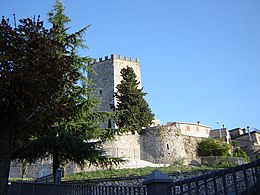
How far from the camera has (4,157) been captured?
6477 mm

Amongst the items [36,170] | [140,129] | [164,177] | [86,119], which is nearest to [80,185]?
[164,177]

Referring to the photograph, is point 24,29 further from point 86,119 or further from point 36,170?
point 36,170

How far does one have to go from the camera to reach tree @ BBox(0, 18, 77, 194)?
21.4 ft

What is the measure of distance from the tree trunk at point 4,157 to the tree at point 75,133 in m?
4.79

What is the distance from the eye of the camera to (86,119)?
13078 millimetres

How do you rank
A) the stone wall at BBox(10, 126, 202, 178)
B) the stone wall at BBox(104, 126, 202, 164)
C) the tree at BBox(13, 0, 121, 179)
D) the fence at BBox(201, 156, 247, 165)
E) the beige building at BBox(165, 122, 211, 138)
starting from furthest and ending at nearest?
the beige building at BBox(165, 122, 211, 138), the stone wall at BBox(104, 126, 202, 164), the stone wall at BBox(10, 126, 202, 178), the fence at BBox(201, 156, 247, 165), the tree at BBox(13, 0, 121, 179)

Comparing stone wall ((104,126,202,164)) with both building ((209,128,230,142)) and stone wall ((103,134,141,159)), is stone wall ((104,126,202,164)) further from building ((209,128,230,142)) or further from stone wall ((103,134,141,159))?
building ((209,128,230,142))

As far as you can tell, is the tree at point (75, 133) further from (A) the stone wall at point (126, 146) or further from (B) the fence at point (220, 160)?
(B) the fence at point (220, 160)

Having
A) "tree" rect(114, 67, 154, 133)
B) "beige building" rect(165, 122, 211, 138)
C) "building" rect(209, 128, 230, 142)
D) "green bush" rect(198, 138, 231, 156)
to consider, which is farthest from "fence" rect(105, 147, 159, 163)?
"building" rect(209, 128, 230, 142)

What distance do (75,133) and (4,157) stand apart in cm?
610

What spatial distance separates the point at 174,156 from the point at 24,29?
87.2ft

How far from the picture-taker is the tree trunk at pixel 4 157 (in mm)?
6301

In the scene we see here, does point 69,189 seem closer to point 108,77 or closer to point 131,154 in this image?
point 131,154

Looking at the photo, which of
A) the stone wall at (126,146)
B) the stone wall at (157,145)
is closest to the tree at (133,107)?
the stone wall at (126,146)
